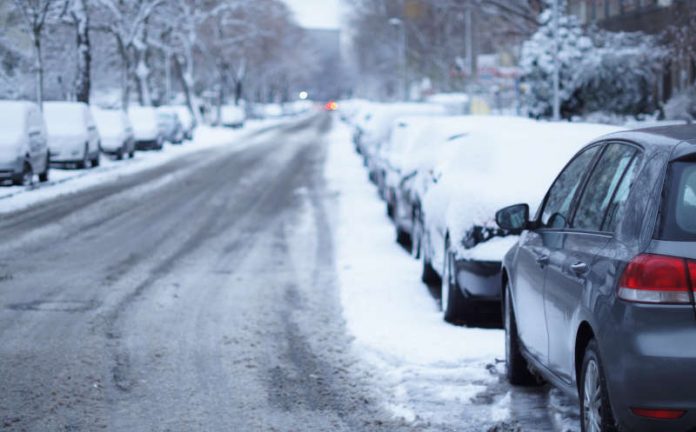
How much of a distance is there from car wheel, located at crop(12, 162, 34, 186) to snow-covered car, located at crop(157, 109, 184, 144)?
23188mm

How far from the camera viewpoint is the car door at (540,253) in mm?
6168

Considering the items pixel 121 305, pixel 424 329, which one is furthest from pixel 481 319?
pixel 121 305

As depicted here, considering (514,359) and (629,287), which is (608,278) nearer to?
(629,287)

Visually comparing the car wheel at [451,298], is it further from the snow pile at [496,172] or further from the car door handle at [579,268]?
the car door handle at [579,268]

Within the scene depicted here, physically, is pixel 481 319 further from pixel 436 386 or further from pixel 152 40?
pixel 152 40

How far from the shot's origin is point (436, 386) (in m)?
7.43

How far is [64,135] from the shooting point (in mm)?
31453

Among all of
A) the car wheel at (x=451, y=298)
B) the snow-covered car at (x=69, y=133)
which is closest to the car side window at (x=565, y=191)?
the car wheel at (x=451, y=298)

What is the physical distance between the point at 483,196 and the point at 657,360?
478 centimetres

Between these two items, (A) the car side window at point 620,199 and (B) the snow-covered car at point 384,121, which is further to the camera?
(B) the snow-covered car at point 384,121

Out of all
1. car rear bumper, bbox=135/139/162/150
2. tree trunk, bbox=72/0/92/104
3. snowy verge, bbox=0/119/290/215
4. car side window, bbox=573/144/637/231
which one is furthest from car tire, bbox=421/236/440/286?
car rear bumper, bbox=135/139/162/150

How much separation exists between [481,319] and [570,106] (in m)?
27.8

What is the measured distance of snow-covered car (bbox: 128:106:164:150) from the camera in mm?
44594

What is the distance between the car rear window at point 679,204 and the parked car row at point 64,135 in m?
21.2
